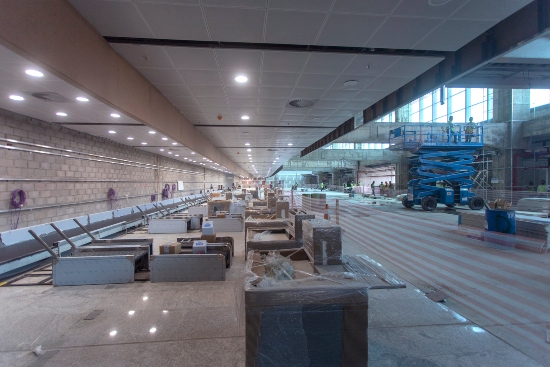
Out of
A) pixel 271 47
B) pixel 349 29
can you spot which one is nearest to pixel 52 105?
pixel 271 47

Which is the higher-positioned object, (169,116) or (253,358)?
(169,116)

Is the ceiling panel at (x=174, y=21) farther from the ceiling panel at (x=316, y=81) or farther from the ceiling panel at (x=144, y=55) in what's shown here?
the ceiling panel at (x=316, y=81)

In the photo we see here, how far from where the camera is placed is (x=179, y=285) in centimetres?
509

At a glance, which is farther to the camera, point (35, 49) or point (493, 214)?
point (493, 214)

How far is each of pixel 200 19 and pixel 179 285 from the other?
4.31 metres

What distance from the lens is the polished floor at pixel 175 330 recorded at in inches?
116

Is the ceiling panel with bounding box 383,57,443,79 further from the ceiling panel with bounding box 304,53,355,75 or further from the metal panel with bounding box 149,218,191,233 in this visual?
the metal panel with bounding box 149,218,191,233

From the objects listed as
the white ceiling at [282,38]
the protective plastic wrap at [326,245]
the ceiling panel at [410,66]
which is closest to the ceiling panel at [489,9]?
the white ceiling at [282,38]

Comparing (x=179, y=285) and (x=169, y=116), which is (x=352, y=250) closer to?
(x=179, y=285)

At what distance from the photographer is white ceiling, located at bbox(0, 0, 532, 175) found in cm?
353

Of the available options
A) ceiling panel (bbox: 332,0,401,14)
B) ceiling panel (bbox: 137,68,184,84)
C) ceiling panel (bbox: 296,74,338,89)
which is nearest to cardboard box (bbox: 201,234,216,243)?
ceiling panel (bbox: 137,68,184,84)

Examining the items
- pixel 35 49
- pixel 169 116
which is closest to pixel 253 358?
pixel 35 49

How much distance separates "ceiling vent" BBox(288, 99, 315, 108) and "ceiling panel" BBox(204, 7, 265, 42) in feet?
10.9

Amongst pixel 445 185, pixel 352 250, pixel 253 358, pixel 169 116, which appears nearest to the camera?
pixel 253 358
